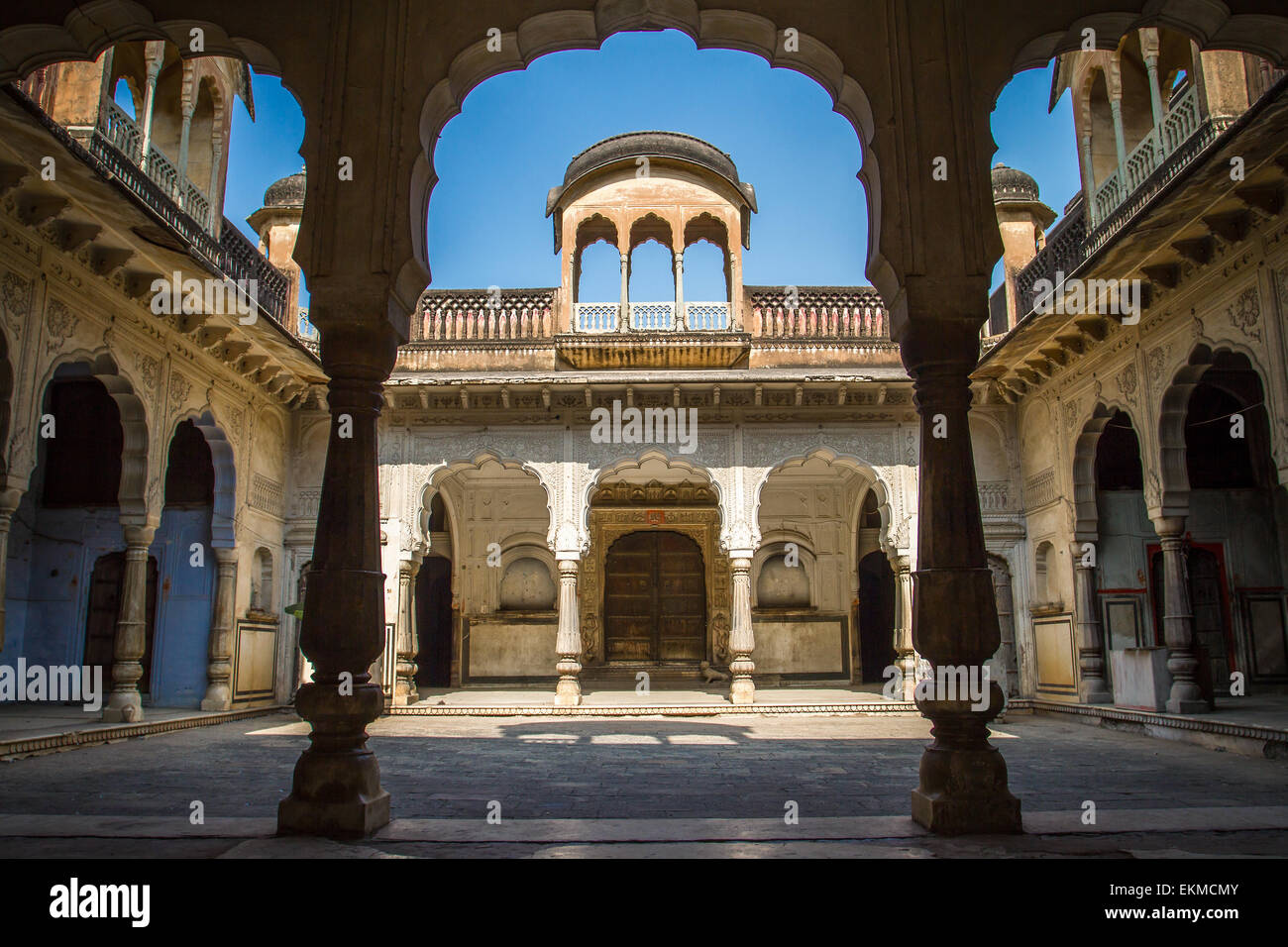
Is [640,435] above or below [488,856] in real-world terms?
above

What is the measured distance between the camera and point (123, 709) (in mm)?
9586

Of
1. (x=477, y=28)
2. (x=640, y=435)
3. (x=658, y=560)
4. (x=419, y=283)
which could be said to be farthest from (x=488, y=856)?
(x=658, y=560)

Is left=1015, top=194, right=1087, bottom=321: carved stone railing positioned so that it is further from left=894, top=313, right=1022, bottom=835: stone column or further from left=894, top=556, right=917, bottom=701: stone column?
left=894, top=313, right=1022, bottom=835: stone column

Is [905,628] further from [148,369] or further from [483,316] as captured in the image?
[148,369]

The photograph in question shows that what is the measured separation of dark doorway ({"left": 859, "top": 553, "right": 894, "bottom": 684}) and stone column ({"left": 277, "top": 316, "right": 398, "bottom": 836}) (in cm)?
1361

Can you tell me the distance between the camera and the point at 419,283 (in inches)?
174

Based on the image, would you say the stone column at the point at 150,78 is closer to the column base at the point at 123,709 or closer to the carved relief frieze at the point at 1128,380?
the column base at the point at 123,709

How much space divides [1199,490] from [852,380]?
495 centimetres

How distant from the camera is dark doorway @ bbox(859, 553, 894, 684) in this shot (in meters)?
16.4

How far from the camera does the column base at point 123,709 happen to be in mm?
9531

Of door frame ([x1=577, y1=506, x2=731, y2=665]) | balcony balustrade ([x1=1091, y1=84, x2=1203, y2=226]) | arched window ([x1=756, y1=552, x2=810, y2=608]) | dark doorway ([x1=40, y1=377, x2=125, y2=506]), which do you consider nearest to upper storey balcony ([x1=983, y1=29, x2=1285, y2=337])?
balcony balustrade ([x1=1091, y1=84, x2=1203, y2=226])

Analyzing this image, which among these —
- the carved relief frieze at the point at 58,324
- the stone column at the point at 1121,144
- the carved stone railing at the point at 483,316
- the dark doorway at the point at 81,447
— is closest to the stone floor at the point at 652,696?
the dark doorway at the point at 81,447

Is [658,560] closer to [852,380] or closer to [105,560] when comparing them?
[852,380]

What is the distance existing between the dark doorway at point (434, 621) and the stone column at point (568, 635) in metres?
4.42
